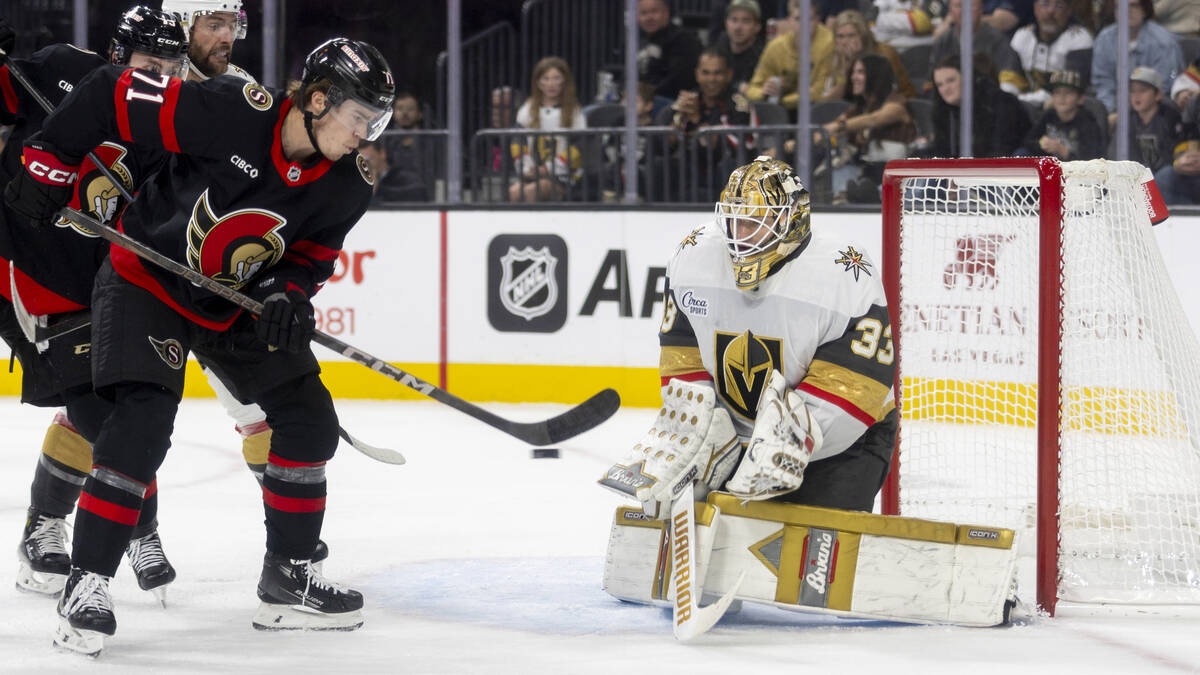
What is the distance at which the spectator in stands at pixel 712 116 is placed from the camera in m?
5.90

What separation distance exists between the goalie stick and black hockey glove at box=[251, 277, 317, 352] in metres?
0.04

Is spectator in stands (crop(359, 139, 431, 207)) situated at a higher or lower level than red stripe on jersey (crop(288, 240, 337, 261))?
higher

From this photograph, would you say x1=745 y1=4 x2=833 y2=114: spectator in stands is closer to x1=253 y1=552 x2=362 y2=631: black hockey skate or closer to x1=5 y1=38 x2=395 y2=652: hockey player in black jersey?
x1=5 y1=38 x2=395 y2=652: hockey player in black jersey

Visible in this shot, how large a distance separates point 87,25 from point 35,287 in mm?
3671

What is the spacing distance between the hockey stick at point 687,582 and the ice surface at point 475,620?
0.04 meters

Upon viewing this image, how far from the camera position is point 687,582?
8.31 feet

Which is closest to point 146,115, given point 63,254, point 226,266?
point 226,266

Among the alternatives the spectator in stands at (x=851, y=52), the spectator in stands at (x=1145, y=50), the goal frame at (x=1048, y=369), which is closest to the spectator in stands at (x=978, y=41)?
the spectator in stands at (x=851, y=52)

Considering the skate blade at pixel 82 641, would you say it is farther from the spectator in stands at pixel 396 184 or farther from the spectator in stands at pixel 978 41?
the spectator in stands at pixel 978 41

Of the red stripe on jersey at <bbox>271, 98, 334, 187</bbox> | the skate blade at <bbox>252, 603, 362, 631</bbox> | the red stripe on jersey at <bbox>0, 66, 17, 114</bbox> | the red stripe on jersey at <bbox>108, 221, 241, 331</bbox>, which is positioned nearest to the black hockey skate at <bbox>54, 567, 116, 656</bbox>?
the skate blade at <bbox>252, 603, 362, 631</bbox>

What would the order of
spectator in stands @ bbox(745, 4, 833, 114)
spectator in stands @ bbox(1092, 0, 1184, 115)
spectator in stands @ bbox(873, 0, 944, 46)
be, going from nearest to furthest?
spectator in stands @ bbox(1092, 0, 1184, 115)
spectator in stands @ bbox(745, 4, 833, 114)
spectator in stands @ bbox(873, 0, 944, 46)

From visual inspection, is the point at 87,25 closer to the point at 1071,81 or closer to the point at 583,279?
the point at 583,279

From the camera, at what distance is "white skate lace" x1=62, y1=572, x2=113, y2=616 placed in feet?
7.70

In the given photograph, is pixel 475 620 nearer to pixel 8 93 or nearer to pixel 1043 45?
pixel 8 93
